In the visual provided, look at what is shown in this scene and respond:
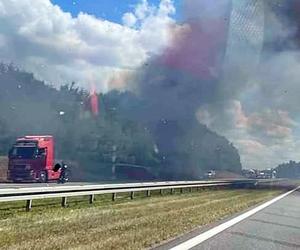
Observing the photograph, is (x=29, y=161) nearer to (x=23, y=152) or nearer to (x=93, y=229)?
(x=23, y=152)

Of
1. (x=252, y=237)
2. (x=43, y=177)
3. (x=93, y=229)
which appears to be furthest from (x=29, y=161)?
(x=252, y=237)

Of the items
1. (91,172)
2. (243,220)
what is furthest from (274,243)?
(91,172)

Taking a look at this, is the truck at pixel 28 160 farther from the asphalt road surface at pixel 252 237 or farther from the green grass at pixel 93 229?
the asphalt road surface at pixel 252 237

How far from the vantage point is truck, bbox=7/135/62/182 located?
41781 millimetres

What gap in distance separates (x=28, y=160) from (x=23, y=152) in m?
0.77

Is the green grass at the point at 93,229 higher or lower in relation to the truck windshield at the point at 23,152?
lower

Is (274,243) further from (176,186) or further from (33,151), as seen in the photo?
(33,151)

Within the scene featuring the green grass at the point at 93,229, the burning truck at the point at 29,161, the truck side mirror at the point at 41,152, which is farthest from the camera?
the truck side mirror at the point at 41,152

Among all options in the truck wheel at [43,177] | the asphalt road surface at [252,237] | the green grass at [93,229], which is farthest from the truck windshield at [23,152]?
the asphalt road surface at [252,237]

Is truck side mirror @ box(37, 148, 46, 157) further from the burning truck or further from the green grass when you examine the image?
the green grass

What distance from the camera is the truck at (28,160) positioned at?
41781 millimetres

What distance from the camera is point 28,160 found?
42031mm

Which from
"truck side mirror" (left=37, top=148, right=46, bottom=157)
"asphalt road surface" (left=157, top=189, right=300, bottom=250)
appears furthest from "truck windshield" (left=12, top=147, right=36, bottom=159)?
"asphalt road surface" (left=157, top=189, right=300, bottom=250)

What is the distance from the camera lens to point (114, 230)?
36.6 feet
